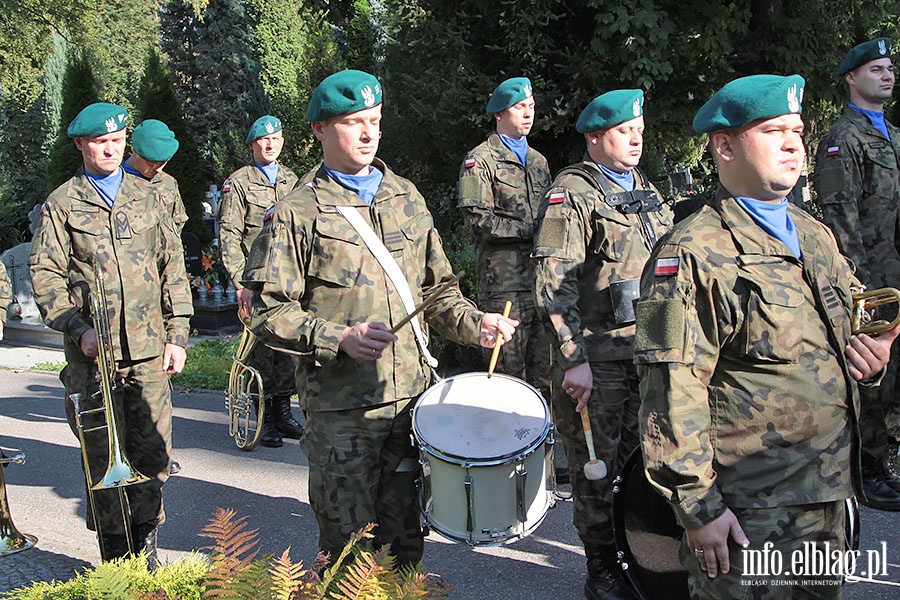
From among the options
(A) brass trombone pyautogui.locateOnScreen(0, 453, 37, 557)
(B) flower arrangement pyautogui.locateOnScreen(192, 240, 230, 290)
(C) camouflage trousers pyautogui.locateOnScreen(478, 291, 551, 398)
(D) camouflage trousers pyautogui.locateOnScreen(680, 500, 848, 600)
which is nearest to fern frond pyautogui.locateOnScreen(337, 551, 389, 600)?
(D) camouflage trousers pyautogui.locateOnScreen(680, 500, 848, 600)

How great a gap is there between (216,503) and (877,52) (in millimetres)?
4937

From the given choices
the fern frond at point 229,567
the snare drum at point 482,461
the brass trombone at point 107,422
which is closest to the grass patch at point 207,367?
the brass trombone at point 107,422

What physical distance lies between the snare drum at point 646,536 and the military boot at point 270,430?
4285 millimetres

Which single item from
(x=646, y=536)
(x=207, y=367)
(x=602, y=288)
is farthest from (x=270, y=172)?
(x=646, y=536)

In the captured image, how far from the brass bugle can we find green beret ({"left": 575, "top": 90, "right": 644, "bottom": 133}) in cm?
172

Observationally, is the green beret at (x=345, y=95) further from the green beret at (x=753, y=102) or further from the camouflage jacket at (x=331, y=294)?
the green beret at (x=753, y=102)

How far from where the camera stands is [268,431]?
24.0ft

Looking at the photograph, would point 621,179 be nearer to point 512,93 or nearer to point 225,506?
point 512,93

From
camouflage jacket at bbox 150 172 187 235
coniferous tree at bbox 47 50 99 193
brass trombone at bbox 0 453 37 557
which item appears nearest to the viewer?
brass trombone at bbox 0 453 37 557

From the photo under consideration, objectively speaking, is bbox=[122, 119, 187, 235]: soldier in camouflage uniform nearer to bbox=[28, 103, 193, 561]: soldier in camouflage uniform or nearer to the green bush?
bbox=[28, 103, 193, 561]: soldier in camouflage uniform

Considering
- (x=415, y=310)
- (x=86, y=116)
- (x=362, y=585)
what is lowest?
(x=362, y=585)

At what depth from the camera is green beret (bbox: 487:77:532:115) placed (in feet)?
21.8

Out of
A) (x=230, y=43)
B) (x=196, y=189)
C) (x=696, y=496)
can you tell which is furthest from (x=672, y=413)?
(x=230, y=43)

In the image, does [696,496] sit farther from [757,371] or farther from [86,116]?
[86,116]
